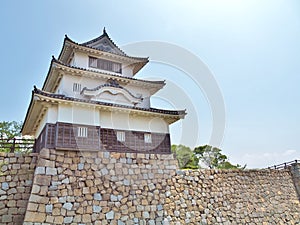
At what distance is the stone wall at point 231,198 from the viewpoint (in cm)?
890

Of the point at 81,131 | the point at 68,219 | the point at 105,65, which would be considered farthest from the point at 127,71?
the point at 68,219

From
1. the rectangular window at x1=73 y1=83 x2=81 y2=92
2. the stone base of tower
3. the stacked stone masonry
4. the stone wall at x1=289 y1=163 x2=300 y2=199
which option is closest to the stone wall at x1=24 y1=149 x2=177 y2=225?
the stacked stone masonry

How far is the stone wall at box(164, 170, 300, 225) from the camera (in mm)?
8898

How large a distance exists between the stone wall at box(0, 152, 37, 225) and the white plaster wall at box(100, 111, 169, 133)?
288 cm

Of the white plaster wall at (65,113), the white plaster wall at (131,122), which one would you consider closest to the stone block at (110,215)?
the white plaster wall at (131,122)

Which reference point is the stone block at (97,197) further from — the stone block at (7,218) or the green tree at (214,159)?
the green tree at (214,159)

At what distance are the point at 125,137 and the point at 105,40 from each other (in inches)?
239

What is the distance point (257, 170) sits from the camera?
11.7m

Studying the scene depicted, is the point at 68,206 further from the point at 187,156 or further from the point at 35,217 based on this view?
the point at 187,156

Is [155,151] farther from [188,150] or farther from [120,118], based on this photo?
[188,150]

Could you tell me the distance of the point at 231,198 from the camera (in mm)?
10094

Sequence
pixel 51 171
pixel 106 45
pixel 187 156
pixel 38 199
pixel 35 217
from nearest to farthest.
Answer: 1. pixel 35 217
2. pixel 38 199
3. pixel 51 171
4. pixel 106 45
5. pixel 187 156

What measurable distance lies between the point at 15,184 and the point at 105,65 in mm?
6698

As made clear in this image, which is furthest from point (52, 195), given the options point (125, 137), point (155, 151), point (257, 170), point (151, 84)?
point (257, 170)
